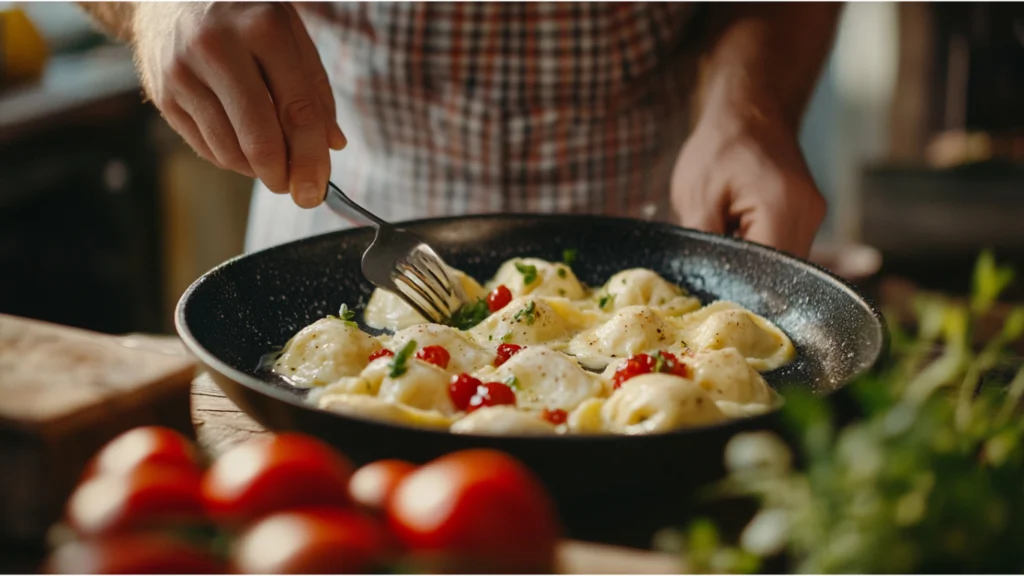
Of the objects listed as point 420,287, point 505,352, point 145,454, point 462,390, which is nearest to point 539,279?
point 420,287

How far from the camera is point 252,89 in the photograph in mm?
1781

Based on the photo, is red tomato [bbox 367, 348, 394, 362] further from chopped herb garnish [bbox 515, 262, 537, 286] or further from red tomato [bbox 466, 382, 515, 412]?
chopped herb garnish [bbox 515, 262, 537, 286]

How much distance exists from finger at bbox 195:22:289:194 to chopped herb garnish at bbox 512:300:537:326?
0.55 meters

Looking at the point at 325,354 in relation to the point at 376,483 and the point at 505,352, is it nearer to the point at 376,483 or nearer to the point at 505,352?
the point at 505,352

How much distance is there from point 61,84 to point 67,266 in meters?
0.84

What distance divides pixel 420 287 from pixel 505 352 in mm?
310

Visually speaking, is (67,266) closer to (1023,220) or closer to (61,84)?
(61,84)

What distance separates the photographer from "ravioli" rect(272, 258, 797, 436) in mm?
1454

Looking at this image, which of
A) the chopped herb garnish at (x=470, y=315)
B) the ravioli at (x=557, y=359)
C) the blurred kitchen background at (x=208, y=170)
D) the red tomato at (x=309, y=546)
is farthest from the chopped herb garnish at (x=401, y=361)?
the blurred kitchen background at (x=208, y=170)

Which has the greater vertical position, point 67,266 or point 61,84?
point 61,84

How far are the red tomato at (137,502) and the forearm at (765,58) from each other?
1.79 m

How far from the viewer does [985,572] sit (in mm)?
851

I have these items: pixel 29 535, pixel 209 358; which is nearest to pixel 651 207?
pixel 209 358

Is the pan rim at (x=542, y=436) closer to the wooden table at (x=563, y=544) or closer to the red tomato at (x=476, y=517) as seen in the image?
the wooden table at (x=563, y=544)
